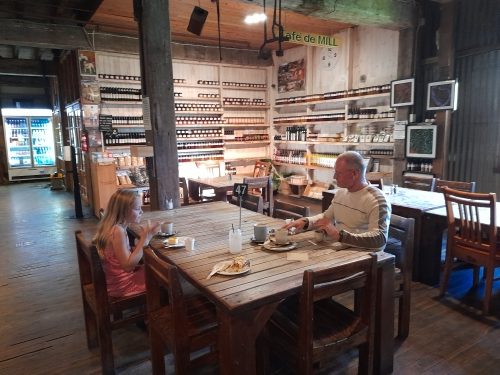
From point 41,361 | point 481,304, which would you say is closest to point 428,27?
point 481,304

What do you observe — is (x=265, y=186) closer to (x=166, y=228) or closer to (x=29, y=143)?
(x=166, y=228)

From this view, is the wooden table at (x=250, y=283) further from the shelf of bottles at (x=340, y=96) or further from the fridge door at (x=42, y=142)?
the fridge door at (x=42, y=142)

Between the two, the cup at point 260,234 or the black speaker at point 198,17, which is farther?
the black speaker at point 198,17

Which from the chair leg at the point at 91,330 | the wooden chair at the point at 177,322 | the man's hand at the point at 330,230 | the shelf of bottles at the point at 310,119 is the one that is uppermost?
the shelf of bottles at the point at 310,119

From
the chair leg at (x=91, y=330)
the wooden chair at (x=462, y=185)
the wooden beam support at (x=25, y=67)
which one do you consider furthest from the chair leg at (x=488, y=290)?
the wooden beam support at (x=25, y=67)

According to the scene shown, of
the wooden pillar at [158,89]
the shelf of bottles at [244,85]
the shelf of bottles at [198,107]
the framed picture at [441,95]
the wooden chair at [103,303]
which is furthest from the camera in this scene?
the shelf of bottles at [244,85]

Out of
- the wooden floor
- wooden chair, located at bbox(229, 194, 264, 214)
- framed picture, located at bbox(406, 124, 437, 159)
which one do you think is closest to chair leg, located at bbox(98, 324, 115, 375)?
the wooden floor

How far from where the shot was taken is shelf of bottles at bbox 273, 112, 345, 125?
22.6 ft

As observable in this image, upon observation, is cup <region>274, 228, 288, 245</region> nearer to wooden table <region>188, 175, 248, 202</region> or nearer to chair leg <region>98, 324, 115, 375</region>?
chair leg <region>98, 324, 115, 375</region>

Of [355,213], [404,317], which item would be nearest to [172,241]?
[355,213]

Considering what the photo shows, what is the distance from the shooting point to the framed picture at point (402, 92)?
17.8ft

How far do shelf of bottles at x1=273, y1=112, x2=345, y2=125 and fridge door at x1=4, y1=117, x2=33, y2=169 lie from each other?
28.6 ft

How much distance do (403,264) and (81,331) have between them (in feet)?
8.25

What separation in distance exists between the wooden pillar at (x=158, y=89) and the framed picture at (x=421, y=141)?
3639 millimetres
